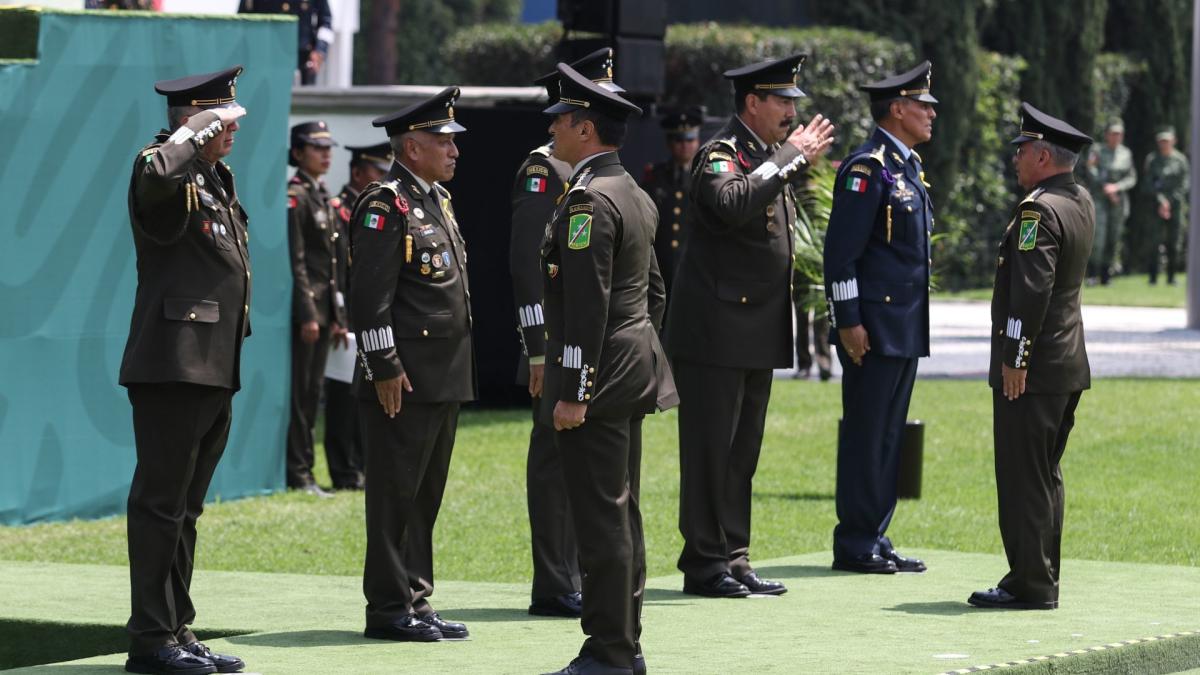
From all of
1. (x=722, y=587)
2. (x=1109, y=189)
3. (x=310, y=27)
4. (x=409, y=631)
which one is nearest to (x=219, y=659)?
(x=409, y=631)

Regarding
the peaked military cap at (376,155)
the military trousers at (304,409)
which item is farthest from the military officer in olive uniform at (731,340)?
the military trousers at (304,409)

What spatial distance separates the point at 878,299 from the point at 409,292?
7.65ft

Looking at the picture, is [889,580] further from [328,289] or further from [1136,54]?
[1136,54]

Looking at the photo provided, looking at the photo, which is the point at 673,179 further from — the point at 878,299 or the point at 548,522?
the point at 548,522

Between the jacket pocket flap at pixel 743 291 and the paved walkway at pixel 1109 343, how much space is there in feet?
28.1

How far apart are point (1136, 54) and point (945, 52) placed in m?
6.39

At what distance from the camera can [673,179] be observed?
50.5 ft

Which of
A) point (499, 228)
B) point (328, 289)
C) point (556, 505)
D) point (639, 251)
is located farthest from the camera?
point (499, 228)

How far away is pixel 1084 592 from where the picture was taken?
8852 mm

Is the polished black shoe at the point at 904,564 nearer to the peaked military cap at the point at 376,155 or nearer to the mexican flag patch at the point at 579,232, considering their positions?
the mexican flag patch at the point at 579,232

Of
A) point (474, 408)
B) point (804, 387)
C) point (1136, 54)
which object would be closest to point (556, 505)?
point (474, 408)

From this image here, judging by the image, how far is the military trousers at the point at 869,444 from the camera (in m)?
9.25

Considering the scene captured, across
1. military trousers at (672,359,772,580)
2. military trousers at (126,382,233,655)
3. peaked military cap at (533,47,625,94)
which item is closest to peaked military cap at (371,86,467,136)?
peaked military cap at (533,47,625,94)

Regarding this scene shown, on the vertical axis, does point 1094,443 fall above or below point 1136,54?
below
